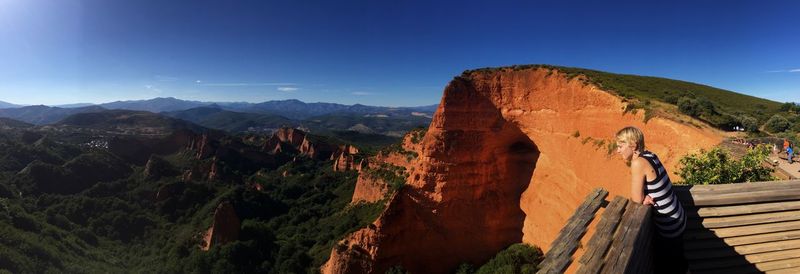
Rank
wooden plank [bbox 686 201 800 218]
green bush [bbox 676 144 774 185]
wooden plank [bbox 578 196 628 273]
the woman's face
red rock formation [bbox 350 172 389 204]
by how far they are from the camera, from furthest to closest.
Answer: red rock formation [bbox 350 172 389 204], green bush [bbox 676 144 774 185], wooden plank [bbox 686 201 800 218], the woman's face, wooden plank [bbox 578 196 628 273]

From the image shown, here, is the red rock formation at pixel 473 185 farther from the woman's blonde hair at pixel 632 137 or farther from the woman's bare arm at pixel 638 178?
the woman's bare arm at pixel 638 178

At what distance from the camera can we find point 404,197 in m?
25.1

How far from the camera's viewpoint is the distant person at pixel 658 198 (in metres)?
4.32

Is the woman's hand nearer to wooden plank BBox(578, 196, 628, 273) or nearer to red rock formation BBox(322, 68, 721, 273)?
wooden plank BBox(578, 196, 628, 273)

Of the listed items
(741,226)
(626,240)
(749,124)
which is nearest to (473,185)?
(749,124)

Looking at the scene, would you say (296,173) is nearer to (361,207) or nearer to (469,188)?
(361,207)

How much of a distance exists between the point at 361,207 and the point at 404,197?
9910 mm

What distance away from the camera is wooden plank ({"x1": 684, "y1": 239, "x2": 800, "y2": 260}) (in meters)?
5.09

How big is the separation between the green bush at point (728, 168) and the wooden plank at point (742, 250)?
391cm

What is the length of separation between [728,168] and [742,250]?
4540 millimetres

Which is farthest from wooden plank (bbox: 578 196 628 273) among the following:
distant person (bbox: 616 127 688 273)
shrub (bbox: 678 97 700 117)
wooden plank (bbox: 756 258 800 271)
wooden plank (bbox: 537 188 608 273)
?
shrub (bbox: 678 97 700 117)

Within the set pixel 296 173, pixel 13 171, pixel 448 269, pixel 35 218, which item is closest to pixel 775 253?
pixel 448 269

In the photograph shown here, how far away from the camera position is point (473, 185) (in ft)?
79.4

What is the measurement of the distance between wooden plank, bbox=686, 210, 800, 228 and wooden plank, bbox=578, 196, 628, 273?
5.53 feet
